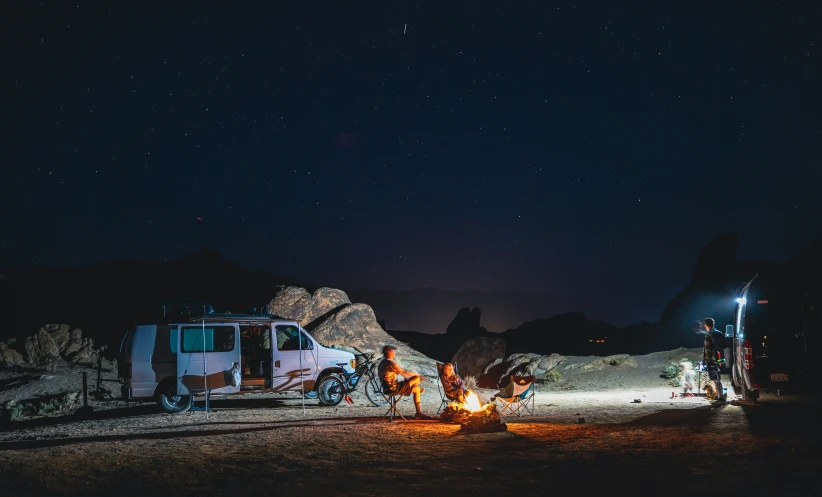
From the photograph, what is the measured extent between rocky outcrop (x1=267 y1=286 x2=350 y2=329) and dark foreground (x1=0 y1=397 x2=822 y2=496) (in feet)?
53.7

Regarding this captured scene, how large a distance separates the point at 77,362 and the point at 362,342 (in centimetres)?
1092

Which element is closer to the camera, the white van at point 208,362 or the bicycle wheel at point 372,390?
the white van at point 208,362

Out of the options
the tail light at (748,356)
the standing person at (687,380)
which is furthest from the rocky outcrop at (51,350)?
the tail light at (748,356)

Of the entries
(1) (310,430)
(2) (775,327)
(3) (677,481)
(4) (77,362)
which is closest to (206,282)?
(4) (77,362)

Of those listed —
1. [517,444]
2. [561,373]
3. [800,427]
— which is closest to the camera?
[517,444]

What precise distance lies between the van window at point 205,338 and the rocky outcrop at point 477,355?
1349 centimetres

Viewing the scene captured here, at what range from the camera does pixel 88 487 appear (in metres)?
6.88

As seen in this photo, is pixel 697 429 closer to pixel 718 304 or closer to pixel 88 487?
pixel 88 487

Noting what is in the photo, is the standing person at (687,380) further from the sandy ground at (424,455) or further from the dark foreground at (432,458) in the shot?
the dark foreground at (432,458)

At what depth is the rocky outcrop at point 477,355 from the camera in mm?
27844

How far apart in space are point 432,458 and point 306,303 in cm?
2151

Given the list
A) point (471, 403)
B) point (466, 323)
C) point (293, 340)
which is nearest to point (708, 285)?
point (466, 323)

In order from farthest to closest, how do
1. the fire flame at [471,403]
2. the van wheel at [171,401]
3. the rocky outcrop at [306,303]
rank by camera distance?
the rocky outcrop at [306,303] < the van wheel at [171,401] < the fire flame at [471,403]

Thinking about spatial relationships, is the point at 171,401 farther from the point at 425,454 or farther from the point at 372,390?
the point at 425,454
